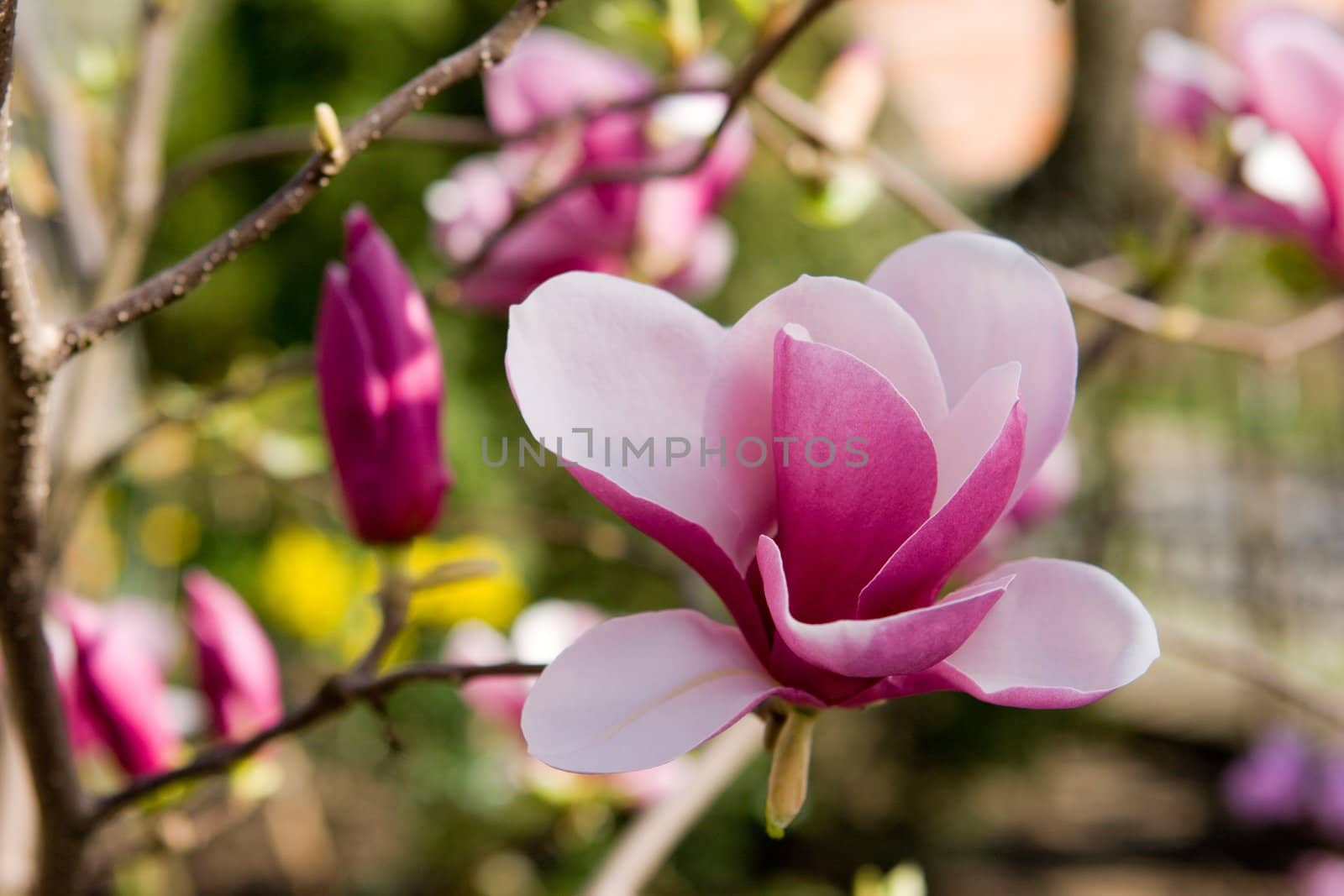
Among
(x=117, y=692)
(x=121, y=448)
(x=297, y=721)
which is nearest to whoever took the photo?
(x=297, y=721)

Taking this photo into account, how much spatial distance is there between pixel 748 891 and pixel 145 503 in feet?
4.97

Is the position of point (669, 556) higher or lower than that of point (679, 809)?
lower

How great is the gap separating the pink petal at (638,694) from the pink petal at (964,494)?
43mm

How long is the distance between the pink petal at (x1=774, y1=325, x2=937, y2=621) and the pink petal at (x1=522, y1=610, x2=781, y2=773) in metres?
0.03

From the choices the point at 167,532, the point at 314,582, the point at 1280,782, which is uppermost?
the point at 167,532

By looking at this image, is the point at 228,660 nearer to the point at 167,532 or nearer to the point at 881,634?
the point at 881,634

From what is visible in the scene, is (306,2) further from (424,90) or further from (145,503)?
(424,90)

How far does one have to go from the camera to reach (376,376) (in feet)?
1.30

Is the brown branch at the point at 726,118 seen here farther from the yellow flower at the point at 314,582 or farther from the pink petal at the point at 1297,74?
the yellow flower at the point at 314,582

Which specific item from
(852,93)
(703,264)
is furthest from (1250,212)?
(703,264)

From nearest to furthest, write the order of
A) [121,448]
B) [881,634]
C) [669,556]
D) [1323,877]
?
1. [881,634]
2. [121,448]
3. [669,556]
4. [1323,877]

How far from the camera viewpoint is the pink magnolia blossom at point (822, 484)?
273 mm

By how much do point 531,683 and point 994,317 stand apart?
502 mm

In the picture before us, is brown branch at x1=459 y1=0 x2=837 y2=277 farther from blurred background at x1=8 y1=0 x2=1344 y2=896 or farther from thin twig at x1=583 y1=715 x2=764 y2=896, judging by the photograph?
blurred background at x1=8 y1=0 x2=1344 y2=896
